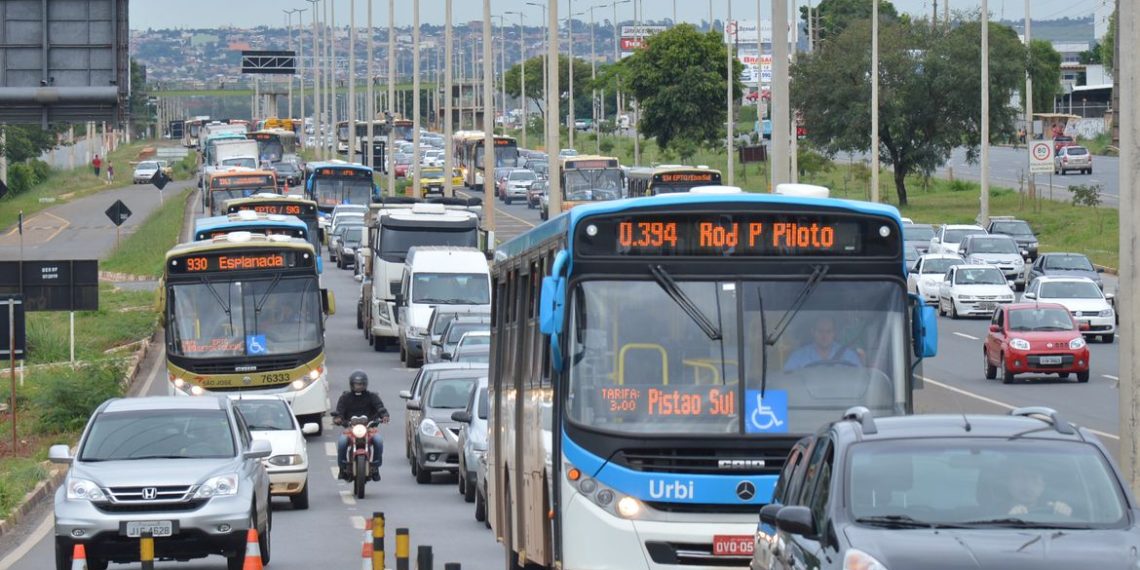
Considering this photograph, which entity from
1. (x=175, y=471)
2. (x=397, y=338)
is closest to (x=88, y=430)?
(x=175, y=471)

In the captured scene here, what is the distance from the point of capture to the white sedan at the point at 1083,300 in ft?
144

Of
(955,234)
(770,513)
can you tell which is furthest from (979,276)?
(770,513)

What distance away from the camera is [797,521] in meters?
9.14

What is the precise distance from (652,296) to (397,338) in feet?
110

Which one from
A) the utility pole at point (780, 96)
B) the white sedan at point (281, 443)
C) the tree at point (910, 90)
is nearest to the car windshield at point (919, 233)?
the tree at point (910, 90)

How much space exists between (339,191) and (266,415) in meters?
55.4

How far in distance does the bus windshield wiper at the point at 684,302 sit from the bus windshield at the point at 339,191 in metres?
66.3

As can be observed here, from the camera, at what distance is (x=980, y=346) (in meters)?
44.4

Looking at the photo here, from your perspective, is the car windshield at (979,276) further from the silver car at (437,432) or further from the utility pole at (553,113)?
the silver car at (437,432)

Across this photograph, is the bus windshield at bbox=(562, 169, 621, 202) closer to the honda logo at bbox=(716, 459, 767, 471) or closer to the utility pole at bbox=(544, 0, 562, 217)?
the utility pole at bbox=(544, 0, 562, 217)

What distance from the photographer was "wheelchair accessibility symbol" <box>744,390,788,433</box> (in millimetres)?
12266

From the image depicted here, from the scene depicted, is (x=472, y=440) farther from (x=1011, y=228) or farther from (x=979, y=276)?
(x=1011, y=228)

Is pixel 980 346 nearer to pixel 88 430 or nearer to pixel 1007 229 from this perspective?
pixel 1007 229

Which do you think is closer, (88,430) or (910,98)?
(88,430)
